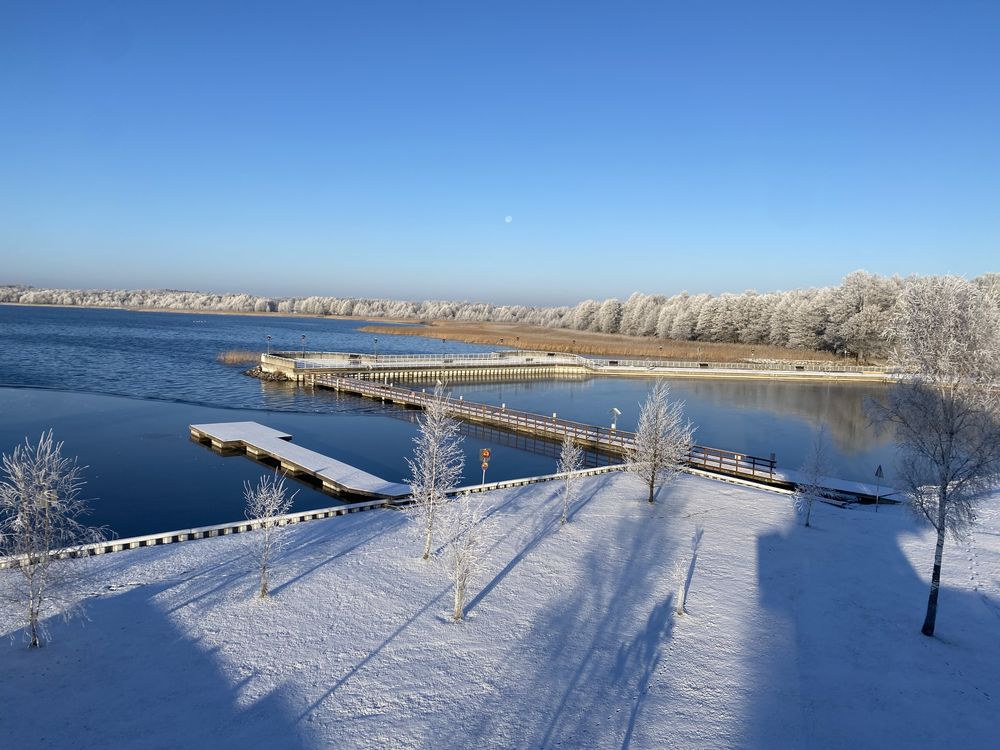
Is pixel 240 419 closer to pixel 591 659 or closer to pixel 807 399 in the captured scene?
pixel 591 659

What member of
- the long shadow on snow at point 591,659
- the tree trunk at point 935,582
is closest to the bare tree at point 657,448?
the long shadow on snow at point 591,659

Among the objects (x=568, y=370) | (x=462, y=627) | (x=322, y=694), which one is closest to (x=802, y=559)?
(x=462, y=627)

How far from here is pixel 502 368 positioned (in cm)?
7331

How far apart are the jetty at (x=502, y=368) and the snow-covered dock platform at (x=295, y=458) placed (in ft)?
80.2

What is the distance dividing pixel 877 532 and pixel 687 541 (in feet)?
24.1

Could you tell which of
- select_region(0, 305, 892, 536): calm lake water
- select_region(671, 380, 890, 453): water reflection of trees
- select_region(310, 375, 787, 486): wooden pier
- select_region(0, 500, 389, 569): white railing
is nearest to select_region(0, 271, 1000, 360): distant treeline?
select_region(671, 380, 890, 453): water reflection of trees

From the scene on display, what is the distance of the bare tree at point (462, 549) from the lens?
14.2m

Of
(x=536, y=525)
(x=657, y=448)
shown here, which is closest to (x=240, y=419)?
(x=536, y=525)

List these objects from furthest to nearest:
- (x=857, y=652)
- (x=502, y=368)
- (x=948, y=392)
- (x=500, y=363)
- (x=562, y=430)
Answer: (x=500, y=363) < (x=502, y=368) < (x=562, y=430) < (x=948, y=392) < (x=857, y=652)

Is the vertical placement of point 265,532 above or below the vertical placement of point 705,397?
below

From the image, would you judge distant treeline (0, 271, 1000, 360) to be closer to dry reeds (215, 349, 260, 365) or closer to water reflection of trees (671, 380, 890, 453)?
water reflection of trees (671, 380, 890, 453)

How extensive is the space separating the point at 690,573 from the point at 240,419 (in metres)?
33.1

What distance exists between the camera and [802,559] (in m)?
18.8

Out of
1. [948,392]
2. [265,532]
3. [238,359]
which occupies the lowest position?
[265,532]
